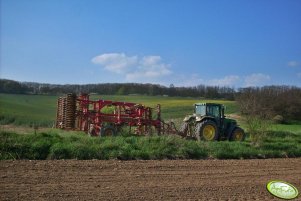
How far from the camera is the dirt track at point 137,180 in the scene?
8.48 meters

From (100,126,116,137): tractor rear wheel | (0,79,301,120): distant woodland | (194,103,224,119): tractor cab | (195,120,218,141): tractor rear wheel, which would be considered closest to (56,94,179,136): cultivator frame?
(100,126,116,137): tractor rear wheel

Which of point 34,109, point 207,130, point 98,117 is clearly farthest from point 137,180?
point 34,109

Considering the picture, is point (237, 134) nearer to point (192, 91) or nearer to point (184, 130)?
point (184, 130)

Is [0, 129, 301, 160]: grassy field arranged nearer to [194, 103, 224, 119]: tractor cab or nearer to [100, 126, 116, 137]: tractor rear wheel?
[100, 126, 116, 137]: tractor rear wheel

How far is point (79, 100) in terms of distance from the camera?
66.5 ft

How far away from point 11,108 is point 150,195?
135ft

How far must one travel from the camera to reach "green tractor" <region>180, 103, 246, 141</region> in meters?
21.5

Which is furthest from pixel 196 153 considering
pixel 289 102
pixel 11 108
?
pixel 289 102

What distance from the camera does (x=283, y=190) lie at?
29.2ft

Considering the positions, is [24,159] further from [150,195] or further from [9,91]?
[9,91]

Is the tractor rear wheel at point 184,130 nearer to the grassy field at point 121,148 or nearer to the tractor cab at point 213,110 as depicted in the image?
the tractor cab at point 213,110

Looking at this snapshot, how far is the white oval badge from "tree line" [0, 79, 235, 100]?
170 ft

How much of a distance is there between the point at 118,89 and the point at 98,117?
2033 inches

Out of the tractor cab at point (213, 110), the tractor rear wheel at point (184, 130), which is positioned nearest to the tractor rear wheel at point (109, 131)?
the tractor rear wheel at point (184, 130)
